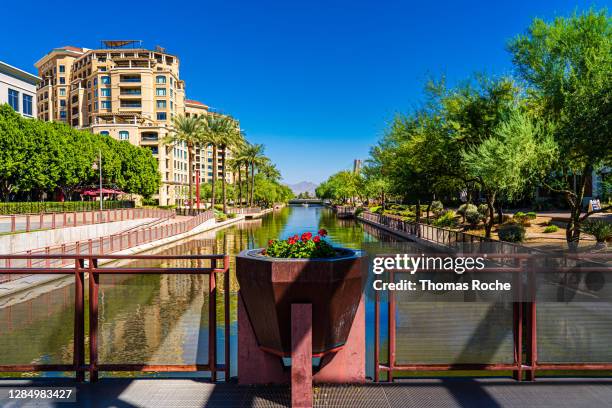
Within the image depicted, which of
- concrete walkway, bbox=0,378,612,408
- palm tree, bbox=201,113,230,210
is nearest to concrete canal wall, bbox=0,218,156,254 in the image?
concrete walkway, bbox=0,378,612,408

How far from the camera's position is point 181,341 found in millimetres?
5953

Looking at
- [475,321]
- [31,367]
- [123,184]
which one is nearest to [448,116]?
[475,321]

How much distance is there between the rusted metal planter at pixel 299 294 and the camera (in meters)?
4.43

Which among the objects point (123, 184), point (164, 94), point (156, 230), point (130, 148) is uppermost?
point (164, 94)

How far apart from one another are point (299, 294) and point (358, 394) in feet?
5.06

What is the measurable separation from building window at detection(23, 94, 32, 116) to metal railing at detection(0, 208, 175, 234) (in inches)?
1100

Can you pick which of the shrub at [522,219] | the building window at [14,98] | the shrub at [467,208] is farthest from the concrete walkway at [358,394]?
the building window at [14,98]

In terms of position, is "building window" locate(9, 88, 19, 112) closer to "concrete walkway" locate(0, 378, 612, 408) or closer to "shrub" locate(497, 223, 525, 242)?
"shrub" locate(497, 223, 525, 242)

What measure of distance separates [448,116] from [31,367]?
28.7 metres

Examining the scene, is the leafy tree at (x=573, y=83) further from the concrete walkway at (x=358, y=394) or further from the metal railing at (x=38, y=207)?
the metal railing at (x=38, y=207)

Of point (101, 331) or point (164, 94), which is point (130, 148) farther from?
point (101, 331)

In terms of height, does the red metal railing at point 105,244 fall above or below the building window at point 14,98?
below

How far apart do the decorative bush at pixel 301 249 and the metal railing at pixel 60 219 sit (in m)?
24.3

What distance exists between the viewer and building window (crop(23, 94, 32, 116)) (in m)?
58.7
